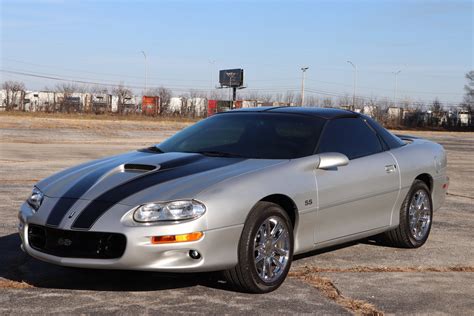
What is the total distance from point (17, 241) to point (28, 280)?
61.7 inches

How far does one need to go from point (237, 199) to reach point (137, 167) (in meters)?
0.97

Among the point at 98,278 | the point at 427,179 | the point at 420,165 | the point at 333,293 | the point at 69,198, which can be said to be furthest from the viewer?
the point at 427,179

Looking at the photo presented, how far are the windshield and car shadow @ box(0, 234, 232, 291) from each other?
1.09 meters

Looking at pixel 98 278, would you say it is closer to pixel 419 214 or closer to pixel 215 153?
pixel 215 153

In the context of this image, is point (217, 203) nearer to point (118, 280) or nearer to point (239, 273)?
point (239, 273)

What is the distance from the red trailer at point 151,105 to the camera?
71375 mm

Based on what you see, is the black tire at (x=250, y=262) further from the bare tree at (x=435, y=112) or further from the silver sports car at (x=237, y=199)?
the bare tree at (x=435, y=112)

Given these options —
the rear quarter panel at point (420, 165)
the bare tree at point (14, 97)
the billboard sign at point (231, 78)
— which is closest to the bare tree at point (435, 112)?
the billboard sign at point (231, 78)

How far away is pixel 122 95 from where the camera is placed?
7112 centimetres

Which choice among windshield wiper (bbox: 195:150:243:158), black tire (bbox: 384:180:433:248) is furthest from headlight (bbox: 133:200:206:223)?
black tire (bbox: 384:180:433:248)

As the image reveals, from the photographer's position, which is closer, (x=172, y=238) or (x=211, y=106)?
(x=172, y=238)

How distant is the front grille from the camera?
463 cm

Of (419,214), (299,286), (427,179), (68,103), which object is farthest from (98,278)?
(68,103)

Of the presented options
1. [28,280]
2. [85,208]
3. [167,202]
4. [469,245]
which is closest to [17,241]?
[28,280]
